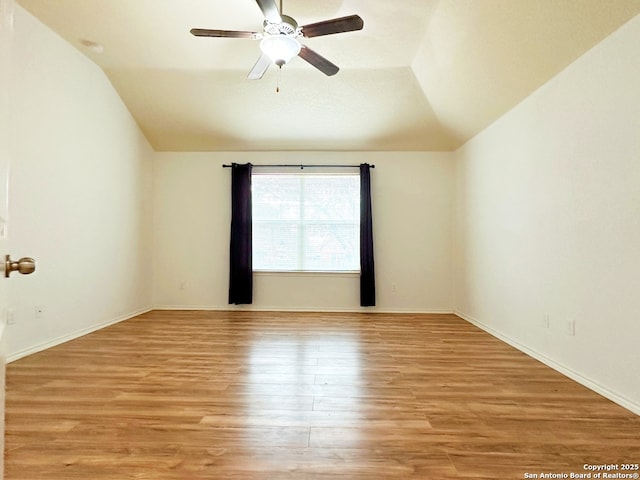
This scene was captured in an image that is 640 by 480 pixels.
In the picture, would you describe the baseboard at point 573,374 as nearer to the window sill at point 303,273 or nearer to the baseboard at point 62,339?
the window sill at point 303,273

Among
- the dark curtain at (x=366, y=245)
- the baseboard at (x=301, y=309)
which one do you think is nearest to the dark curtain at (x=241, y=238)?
the baseboard at (x=301, y=309)

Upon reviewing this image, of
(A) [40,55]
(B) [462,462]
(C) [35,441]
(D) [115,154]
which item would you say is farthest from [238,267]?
(B) [462,462]

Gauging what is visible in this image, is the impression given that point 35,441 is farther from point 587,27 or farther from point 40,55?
point 587,27

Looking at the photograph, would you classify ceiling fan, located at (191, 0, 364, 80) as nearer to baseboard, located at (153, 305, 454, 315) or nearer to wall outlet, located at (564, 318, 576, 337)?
wall outlet, located at (564, 318, 576, 337)

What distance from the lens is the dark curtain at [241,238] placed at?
16.5ft

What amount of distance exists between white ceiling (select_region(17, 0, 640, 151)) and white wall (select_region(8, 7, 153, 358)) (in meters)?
0.32

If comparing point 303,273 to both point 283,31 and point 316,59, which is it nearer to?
point 316,59

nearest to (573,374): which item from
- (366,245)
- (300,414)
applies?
(300,414)

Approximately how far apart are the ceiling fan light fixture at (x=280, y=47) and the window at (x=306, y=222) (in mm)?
2659

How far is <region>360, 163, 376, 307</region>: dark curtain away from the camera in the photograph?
498cm

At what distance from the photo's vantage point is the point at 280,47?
2508mm

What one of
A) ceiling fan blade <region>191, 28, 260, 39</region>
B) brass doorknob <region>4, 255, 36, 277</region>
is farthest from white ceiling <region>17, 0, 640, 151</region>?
brass doorknob <region>4, 255, 36, 277</region>

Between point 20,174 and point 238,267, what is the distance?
268 cm

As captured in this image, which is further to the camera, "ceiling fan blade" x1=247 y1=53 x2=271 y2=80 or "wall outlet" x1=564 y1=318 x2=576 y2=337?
"ceiling fan blade" x1=247 y1=53 x2=271 y2=80
